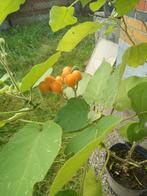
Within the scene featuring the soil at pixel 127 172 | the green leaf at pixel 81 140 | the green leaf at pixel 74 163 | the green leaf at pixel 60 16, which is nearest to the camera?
the green leaf at pixel 74 163

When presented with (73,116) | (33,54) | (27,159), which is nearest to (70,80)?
(73,116)

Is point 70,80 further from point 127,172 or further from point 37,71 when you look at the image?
point 127,172

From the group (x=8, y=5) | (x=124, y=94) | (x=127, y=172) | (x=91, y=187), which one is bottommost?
(x=127, y=172)

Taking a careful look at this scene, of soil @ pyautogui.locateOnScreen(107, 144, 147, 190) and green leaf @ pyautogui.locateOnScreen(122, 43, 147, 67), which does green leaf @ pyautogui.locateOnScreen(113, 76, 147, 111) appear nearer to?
green leaf @ pyautogui.locateOnScreen(122, 43, 147, 67)

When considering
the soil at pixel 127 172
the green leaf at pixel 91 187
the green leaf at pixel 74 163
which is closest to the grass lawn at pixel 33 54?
the soil at pixel 127 172

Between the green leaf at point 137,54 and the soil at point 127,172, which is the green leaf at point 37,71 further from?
the soil at point 127,172

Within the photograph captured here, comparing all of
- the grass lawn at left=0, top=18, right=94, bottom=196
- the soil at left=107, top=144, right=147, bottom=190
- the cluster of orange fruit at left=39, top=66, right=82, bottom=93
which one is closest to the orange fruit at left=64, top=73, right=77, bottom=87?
the cluster of orange fruit at left=39, top=66, right=82, bottom=93
